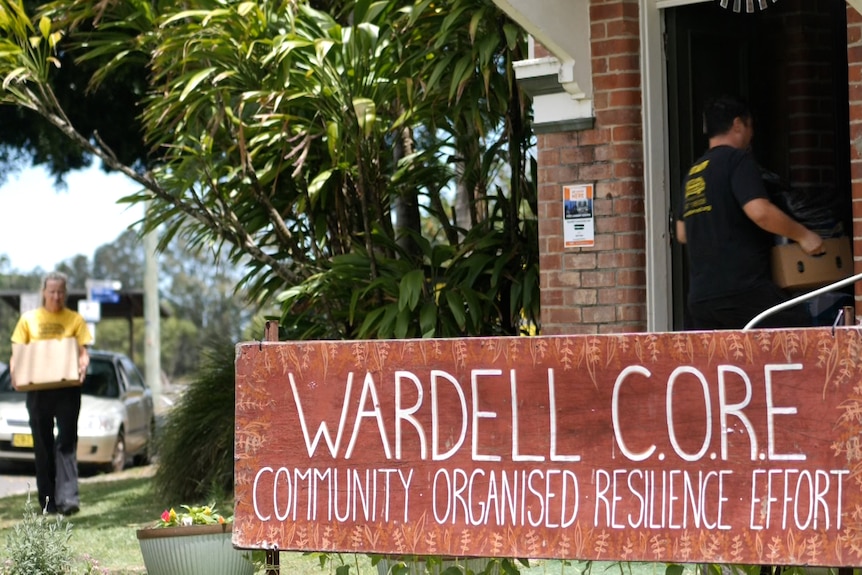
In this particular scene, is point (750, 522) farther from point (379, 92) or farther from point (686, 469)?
point (379, 92)

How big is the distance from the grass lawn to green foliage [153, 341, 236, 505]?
0.24 m

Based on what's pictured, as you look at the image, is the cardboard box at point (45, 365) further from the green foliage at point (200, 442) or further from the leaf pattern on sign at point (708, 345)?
the leaf pattern on sign at point (708, 345)

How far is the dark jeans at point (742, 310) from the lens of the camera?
5746 mm

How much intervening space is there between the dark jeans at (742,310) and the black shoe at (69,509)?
19.2 ft

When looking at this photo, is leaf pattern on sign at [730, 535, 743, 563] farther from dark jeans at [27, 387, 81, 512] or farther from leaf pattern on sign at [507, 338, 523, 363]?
dark jeans at [27, 387, 81, 512]

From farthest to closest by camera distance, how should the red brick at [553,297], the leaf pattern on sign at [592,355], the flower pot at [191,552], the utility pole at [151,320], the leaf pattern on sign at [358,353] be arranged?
the utility pole at [151,320]
the red brick at [553,297]
the flower pot at [191,552]
the leaf pattern on sign at [358,353]
the leaf pattern on sign at [592,355]

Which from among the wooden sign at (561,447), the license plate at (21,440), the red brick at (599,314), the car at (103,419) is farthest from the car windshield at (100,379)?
the wooden sign at (561,447)

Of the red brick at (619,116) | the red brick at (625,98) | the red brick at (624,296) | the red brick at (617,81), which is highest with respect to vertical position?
the red brick at (617,81)

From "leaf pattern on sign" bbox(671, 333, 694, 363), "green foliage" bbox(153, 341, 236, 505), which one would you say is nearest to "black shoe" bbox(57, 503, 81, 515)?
"green foliage" bbox(153, 341, 236, 505)

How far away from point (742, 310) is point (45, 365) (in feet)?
19.5

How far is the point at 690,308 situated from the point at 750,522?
87.6 inches

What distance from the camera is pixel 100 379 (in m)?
16.3

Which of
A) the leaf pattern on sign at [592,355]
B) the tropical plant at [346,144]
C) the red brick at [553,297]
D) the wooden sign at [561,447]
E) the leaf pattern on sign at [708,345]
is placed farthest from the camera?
the tropical plant at [346,144]

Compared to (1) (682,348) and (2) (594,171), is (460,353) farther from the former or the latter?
(2) (594,171)
